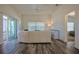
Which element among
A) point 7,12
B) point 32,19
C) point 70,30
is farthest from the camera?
point 32,19

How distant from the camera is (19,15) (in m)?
4.35

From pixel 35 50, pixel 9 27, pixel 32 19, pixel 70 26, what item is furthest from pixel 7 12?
pixel 70 26

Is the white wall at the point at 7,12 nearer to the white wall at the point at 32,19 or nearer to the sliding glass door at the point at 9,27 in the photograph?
the sliding glass door at the point at 9,27

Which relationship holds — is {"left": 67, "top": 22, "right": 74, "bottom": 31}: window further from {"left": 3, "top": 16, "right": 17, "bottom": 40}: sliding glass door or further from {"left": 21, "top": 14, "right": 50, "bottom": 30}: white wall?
{"left": 3, "top": 16, "right": 17, "bottom": 40}: sliding glass door

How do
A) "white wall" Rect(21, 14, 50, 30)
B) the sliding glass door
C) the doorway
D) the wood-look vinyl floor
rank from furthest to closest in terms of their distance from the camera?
1. "white wall" Rect(21, 14, 50, 30)
2. the doorway
3. the sliding glass door
4. the wood-look vinyl floor

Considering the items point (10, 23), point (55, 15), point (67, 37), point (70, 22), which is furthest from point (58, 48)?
point (10, 23)

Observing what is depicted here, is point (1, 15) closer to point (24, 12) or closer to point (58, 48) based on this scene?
point (24, 12)

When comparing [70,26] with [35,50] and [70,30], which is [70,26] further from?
[35,50]

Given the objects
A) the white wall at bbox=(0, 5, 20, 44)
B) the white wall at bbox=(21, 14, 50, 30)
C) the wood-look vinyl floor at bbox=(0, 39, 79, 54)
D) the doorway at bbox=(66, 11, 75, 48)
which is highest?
the white wall at bbox=(0, 5, 20, 44)

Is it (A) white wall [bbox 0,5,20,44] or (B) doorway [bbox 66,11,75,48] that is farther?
(B) doorway [bbox 66,11,75,48]

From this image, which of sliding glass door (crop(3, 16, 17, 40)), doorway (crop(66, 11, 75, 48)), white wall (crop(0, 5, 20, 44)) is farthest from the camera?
doorway (crop(66, 11, 75, 48))

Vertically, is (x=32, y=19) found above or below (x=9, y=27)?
above

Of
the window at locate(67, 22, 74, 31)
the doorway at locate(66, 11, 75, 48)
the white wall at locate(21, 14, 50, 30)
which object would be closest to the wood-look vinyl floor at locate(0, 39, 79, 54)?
the doorway at locate(66, 11, 75, 48)

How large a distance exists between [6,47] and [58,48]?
1.52 meters
